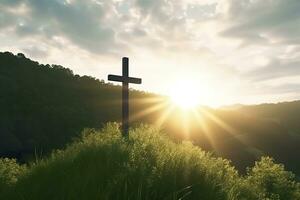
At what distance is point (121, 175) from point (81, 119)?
7572 centimetres

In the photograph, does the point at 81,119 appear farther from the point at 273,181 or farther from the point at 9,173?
the point at 9,173

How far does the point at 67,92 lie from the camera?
335 ft

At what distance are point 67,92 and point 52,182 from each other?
94.0 m

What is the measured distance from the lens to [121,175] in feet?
28.5

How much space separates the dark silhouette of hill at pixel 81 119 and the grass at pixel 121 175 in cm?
5683

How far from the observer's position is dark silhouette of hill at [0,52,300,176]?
78.9 meters

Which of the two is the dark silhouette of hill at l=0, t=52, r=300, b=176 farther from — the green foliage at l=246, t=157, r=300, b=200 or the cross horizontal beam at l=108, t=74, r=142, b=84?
the cross horizontal beam at l=108, t=74, r=142, b=84

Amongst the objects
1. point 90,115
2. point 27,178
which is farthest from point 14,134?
point 27,178

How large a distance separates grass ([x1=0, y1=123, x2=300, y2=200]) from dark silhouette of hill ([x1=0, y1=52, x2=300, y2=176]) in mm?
56831

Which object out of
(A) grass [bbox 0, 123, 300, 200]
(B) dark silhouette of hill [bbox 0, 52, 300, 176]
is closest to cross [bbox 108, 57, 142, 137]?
(A) grass [bbox 0, 123, 300, 200]

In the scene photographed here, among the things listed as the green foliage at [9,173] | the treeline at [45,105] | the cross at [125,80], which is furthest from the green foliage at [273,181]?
the treeline at [45,105]

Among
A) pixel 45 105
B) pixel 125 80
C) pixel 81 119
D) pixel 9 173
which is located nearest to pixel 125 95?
pixel 125 80

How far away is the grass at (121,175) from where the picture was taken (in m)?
8.59

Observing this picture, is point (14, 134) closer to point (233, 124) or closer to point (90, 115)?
point (90, 115)
